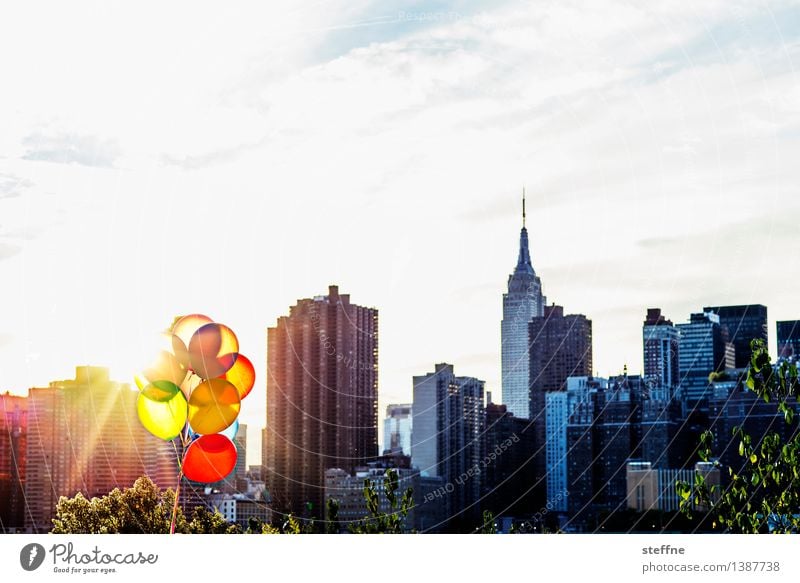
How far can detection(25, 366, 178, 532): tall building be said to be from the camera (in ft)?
18.6

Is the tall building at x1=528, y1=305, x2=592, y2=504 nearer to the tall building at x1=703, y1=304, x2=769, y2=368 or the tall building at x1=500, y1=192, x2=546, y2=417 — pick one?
the tall building at x1=500, y1=192, x2=546, y2=417

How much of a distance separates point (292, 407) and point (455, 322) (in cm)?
363

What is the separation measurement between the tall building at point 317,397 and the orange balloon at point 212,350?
2375 millimetres

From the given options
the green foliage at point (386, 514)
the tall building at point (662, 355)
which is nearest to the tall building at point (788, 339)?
the tall building at point (662, 355)

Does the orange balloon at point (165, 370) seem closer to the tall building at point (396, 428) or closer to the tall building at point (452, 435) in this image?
the tall building at point (396, 428)

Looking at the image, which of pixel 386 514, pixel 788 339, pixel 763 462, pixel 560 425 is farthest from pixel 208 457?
pixel 560 425

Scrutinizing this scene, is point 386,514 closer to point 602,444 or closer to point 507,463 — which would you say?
point 507,463

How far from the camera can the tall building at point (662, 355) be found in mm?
9357

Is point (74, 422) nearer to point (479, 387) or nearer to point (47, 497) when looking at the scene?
point (47, 497)

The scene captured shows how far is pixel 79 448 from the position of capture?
613 cm

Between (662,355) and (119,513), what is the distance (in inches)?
323

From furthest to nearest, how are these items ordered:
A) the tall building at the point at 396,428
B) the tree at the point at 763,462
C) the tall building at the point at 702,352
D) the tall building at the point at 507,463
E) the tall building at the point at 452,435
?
the tall building at the point at 507,463 → the tall building at the point at 702,352 → the tall building at the point at 452,435 → the tall building at the point at 396,428 → the tree at the point at 763,462
